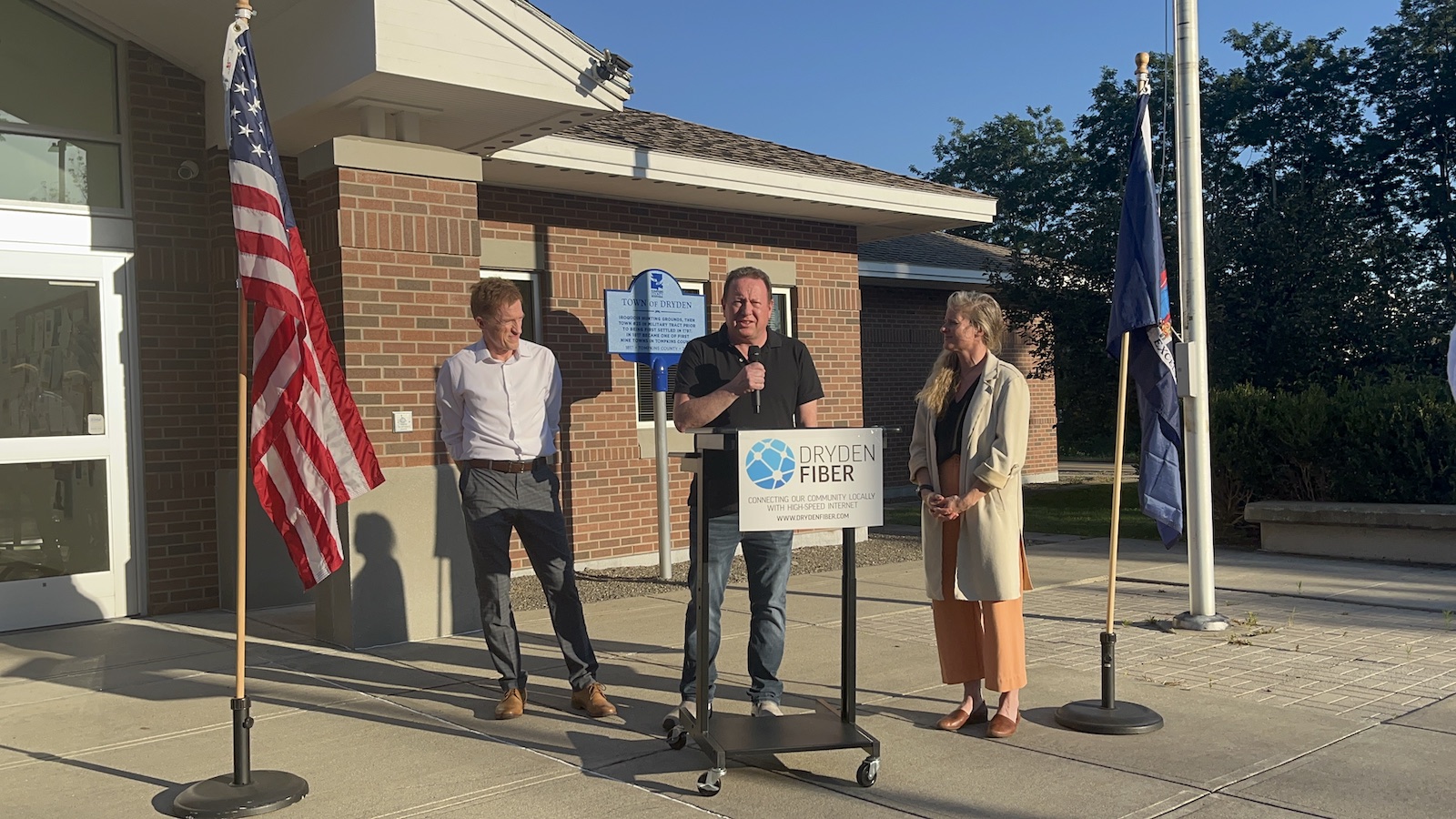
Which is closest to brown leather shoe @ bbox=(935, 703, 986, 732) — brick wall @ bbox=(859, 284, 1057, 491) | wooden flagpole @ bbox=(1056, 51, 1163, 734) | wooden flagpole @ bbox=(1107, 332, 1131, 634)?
wooden flagpole @ bbox=(1056, 51, 1163, 734)

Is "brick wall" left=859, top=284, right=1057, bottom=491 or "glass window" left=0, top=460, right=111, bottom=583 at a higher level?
"brick wall" left=859, top=284, right=1057, bottom=491

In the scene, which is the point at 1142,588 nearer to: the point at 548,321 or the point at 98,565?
the point at 548,321

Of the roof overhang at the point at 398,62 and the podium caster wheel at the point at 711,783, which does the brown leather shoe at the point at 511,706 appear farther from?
the roof overhang at the point at 398,62

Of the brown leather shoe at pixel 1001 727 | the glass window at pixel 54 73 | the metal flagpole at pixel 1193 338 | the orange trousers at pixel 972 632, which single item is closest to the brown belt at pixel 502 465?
the orange trousers at pixel 972 632

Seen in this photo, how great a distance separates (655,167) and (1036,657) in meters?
5.53

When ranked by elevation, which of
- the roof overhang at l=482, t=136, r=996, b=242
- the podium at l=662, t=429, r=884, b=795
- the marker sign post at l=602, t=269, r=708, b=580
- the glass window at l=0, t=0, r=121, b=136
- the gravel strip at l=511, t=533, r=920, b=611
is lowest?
the gravel strip at l=511, t=533, r=920, b=611

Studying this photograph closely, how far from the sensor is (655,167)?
409 inches

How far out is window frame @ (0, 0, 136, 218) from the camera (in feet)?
26.8

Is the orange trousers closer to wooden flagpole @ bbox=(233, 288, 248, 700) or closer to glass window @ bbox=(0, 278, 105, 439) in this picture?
wooden flagpole @ bbox=(233, 288, 248, 700)

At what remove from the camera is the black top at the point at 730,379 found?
5.19 metres

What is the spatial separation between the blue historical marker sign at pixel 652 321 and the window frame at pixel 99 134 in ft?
11.9

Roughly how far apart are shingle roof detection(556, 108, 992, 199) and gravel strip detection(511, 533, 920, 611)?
3.70 meters

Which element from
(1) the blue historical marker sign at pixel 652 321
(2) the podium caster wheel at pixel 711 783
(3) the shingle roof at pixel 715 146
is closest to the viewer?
(2) the podium caster wheel at pixel 711 783

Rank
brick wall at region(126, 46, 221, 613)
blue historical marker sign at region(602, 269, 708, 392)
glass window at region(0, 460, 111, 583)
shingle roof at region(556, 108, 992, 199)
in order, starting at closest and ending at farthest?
glass window at region(0, 460, 111, 583), brick wall at region(126, 46, 221, 613), blue historical marker sign at region(602, 269, 708, 392), shingle roof at region(556, 108, 992, 199)
